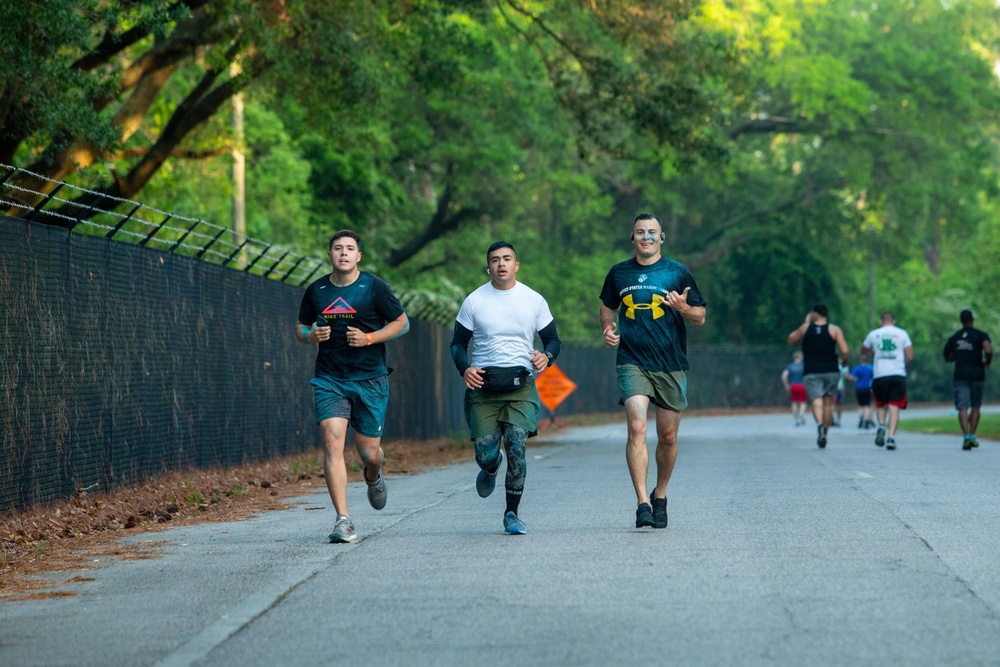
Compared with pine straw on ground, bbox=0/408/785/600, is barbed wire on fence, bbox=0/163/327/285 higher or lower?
higher

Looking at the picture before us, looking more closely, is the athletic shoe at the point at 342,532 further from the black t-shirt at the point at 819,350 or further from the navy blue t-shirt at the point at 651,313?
the black t-shirt at the point at 819,350

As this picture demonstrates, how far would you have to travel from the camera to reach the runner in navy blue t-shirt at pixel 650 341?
32.0 ft

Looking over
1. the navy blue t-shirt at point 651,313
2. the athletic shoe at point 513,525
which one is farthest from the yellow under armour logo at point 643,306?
the athletic shoe at point 513,525

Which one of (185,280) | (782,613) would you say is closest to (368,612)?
(782,613)

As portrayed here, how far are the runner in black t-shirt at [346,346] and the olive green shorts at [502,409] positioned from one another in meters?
0.59

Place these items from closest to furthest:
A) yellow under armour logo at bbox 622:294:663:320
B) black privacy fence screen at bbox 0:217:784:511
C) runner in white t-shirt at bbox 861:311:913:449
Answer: yellow under armour logo at bbox 622:294:663:320
black privacy fence screen at bbox 0:217:784:511
runner in white t-shirt at bbox 861:311:913:449

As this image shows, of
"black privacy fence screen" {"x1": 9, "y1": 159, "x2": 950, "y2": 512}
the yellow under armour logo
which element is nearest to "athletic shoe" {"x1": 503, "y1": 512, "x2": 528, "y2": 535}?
the yellow under armour logo

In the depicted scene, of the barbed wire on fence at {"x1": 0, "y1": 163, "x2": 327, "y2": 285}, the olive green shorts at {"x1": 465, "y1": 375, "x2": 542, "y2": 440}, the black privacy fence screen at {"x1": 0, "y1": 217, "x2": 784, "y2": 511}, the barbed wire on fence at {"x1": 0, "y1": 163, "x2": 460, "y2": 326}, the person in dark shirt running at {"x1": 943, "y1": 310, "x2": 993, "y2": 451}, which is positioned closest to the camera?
the olive green shorts at {"x1": 465, "y1": 375, "x2": 542, "y2": 440}

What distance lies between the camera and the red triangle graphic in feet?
31.2

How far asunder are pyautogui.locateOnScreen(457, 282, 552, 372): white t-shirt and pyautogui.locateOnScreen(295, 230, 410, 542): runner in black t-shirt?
46 centimetres

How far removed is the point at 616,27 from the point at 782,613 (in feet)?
52.2

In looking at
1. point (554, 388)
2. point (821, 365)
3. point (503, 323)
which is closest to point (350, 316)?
point (503, 323)

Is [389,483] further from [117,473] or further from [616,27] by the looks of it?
[616,27]

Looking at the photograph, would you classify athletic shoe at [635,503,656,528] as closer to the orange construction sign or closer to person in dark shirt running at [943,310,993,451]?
person in dark shirt running at [943,310,993,451]
